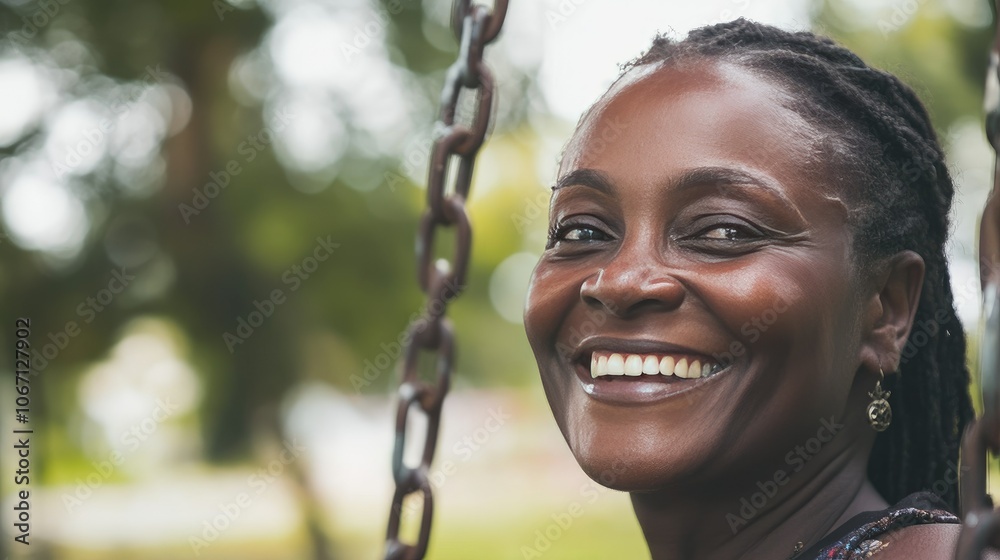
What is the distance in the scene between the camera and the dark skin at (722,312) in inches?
62.8

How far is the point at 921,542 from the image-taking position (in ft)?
5.15

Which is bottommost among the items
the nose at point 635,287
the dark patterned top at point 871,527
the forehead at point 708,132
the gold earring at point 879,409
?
the dark patterned top at point 871,527

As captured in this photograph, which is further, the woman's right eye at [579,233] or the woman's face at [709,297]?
the woman's right eye at [579,233]

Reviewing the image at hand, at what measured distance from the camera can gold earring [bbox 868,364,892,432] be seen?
1.78m

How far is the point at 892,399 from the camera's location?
76.6 inches

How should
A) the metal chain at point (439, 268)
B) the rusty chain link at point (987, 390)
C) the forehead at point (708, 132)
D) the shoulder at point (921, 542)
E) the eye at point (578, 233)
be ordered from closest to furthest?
the rusty chain link at point (987, 390) → the metal chain at point (439, 268) → the shoulder at point (921, 542) → the forehead at point (708, 132) → the eye at point (578, 233)

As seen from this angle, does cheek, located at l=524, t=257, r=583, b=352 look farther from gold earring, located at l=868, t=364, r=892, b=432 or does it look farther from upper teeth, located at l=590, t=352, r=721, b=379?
gold earring, located at l=868, t=364, r=892, b=432

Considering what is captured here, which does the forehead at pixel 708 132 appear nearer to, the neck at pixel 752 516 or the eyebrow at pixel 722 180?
the eyebrow at pixel 722 180

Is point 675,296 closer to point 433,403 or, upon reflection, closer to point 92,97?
point 433,403

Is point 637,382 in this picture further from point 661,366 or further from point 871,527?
point 871,527

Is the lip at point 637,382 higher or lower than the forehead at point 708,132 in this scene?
lower

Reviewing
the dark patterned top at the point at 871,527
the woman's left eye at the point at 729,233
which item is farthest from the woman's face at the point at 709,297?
the dark patterned top at the point at 871,527

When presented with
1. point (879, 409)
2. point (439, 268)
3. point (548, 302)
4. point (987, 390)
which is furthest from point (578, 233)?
point (987, 390)

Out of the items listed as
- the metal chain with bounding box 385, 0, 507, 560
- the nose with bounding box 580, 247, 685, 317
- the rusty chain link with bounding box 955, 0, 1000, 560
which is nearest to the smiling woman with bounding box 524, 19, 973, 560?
the nose with bounding box 580, 247, 685, 317
